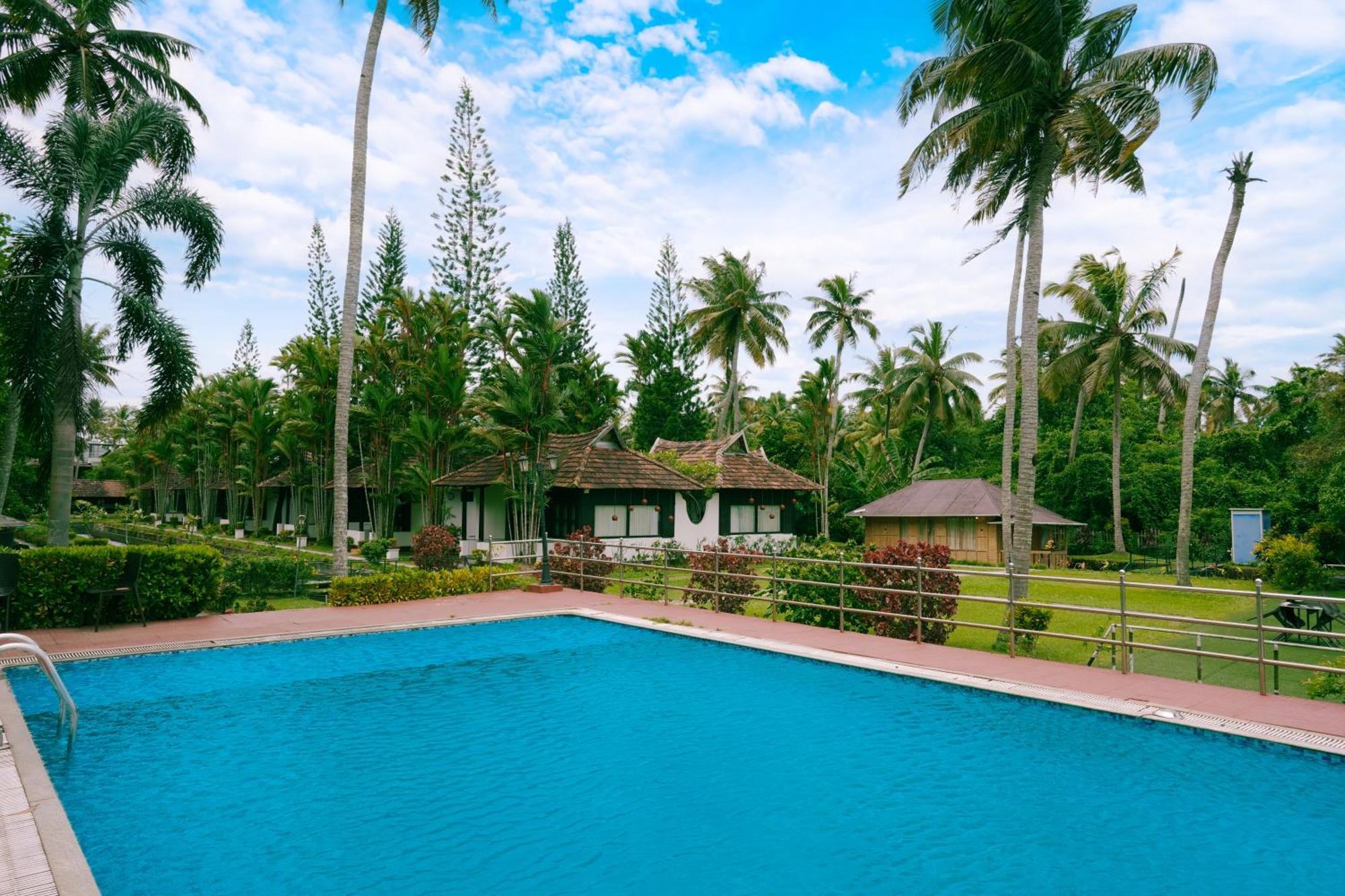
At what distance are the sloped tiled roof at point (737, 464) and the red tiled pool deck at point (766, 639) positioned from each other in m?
16.2

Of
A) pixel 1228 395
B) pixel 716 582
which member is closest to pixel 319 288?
pixel 716 582

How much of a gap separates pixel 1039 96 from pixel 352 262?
14.5 meters

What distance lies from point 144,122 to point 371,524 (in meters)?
21.4

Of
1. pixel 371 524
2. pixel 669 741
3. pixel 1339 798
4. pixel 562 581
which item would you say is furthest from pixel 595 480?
pixel 1339 798

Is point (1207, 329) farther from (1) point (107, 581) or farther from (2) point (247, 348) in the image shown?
(2) point (247, 348)

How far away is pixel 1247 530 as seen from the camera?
26203 mm

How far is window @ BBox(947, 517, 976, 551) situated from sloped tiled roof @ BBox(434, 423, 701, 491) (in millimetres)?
12008

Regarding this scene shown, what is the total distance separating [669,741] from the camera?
7305mm

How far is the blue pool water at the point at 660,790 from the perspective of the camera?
191 inches

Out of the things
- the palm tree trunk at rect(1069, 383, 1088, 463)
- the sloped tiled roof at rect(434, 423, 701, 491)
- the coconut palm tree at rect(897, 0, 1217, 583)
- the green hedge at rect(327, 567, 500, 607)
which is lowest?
the green hedge at rect(327, 567, 500, 607)

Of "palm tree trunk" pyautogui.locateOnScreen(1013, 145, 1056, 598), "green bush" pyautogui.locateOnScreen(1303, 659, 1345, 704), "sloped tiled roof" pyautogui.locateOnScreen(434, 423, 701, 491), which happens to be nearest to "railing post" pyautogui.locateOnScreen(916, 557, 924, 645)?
"green bush" pyautogui.locateOnScreen(1303, 659, 1345, 704)

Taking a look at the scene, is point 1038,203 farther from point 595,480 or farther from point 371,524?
point 371,524

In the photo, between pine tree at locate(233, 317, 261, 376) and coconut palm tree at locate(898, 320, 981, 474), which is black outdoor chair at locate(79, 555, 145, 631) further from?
pine tree at locate(233, 317, 261, 376)

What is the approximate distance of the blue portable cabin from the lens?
2583 centimetres
